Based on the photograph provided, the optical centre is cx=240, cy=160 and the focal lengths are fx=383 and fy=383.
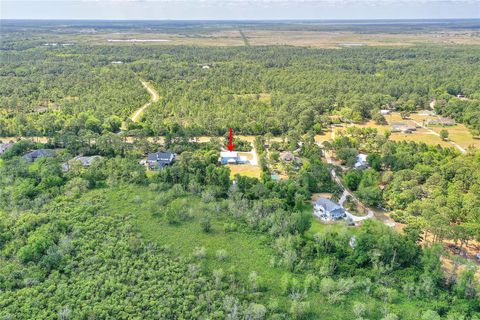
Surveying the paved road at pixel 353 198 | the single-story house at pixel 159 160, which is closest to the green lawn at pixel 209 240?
the single-story house at pixel 159 160

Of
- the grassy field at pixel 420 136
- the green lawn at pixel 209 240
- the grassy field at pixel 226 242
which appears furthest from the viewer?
the grassy field at pixel 420 136

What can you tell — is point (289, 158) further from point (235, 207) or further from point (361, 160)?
point (235, 207)

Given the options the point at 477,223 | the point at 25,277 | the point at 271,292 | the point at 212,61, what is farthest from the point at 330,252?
the point at 212,61

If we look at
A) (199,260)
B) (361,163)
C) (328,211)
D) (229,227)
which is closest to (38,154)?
(229,227)

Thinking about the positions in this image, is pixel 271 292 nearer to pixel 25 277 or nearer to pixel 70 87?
pixel 25 277

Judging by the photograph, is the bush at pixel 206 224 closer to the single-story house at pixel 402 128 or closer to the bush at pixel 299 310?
the bush at pixel 299 310

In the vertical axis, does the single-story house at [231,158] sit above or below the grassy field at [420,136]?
above

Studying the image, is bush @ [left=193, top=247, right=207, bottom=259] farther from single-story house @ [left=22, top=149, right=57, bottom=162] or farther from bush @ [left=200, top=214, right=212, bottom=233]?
single-story house @ [left=22, top=149, right=57, bottom=162]
